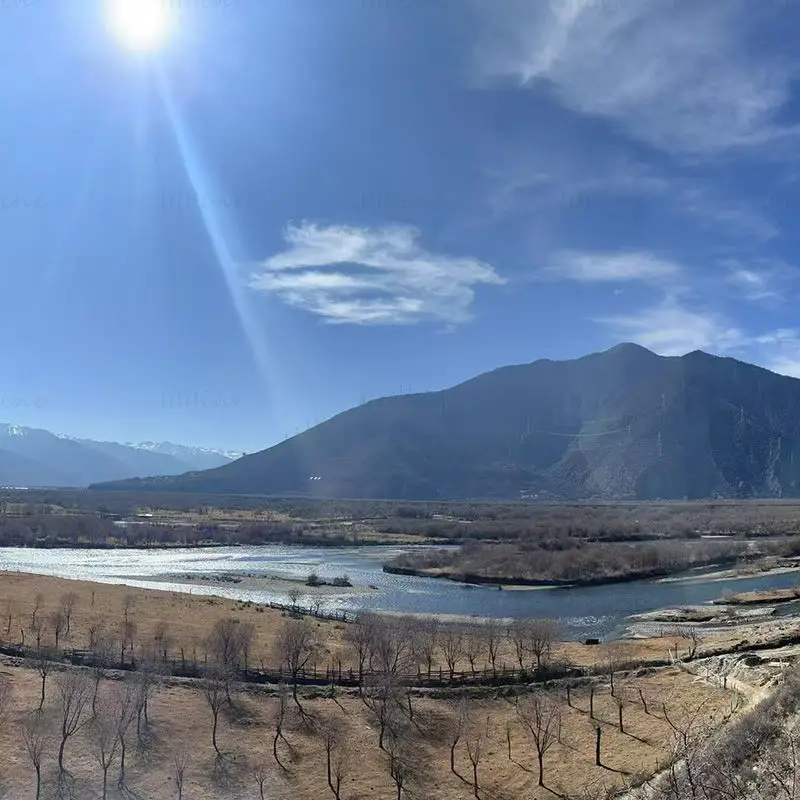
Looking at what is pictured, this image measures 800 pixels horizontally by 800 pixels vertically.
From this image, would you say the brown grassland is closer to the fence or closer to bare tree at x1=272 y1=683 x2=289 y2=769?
bare tree at x1=272 y1=683 x2=289 y2=769

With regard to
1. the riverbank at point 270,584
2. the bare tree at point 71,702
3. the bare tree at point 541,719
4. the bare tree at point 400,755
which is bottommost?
the bare tree at point 400,755

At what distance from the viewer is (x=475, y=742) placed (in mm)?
38906

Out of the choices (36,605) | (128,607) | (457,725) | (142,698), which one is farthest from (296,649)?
(36,605)

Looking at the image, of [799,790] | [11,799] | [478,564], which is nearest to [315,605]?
[478,564]

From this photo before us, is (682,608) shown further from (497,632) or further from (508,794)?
(508,794)

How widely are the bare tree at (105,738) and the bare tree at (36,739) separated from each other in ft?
6.69

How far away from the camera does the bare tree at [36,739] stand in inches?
1233

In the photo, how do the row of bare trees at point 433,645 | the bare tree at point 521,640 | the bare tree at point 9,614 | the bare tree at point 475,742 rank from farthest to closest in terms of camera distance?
1. the bare tree at point 9,614
2. the bare tree at point 521,640
3. the row of bare trees at point 433,645
4. the bare tree at point 475,742

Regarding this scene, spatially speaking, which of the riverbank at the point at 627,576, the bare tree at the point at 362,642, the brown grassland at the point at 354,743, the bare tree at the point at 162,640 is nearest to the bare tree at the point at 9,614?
the bare tree at the point at 162,640

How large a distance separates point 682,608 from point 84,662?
2263 inches

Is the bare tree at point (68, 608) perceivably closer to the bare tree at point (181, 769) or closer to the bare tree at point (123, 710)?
the bare tree at point (123, 710)

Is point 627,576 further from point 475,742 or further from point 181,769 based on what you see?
point 181,769

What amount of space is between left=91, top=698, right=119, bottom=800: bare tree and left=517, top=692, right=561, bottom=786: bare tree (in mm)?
18753

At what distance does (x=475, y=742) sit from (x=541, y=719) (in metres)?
3.69
